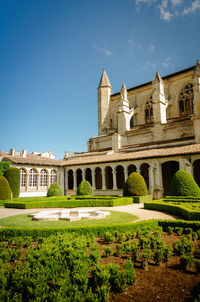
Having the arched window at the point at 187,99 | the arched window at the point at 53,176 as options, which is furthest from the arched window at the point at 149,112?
the arched window at the point at 53,176

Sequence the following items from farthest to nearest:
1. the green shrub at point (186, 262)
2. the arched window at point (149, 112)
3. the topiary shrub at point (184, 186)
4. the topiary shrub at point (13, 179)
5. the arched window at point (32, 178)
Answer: the arched window at point (149, 112)
the arched window at point (32, 178)
the topiary shrub at point (13, 179)
the topiary shrub at point (184, 186)
the green shrub at point (186, 262)

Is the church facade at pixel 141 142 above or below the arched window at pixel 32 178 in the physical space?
above

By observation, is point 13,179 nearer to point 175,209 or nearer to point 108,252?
point 175,209

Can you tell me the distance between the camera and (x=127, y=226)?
288 inches

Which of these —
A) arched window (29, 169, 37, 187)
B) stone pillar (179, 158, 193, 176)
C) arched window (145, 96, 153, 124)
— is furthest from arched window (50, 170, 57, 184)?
stone pillar (179, 158, 193, 176)

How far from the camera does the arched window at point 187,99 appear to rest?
28.0 m

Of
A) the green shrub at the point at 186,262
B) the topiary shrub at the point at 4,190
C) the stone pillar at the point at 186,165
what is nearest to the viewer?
the green shrub at the point at 186,262

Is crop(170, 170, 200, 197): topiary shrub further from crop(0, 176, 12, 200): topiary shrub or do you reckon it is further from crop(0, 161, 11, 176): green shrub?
crop(0, 161, 11, 176): green shrub

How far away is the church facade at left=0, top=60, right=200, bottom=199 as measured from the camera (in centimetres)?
2131

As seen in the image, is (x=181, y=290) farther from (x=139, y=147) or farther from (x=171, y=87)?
(x=171, y=87)

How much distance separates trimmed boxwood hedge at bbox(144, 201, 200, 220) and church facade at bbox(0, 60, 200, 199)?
4690 mm

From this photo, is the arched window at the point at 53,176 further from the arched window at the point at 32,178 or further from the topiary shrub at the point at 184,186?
the topiary shrub at the point at 184,186

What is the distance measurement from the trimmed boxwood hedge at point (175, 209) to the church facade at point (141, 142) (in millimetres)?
4690

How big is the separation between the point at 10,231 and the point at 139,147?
21.1 meters
